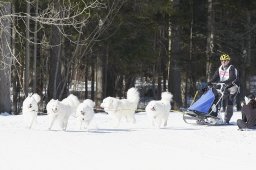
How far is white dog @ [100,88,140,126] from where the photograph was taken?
43.1 feet

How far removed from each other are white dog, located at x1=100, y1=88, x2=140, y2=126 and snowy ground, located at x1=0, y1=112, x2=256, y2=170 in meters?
0.35

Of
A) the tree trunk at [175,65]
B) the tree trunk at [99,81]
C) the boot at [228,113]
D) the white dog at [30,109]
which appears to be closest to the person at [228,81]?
the boot at [228,113]

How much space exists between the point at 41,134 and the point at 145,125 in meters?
3.46

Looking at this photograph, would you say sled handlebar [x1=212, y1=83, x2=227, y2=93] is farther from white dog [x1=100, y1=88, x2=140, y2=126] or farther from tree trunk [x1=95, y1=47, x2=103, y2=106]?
tree trunk [x1=95, y1=47, x2=103, y2=106]

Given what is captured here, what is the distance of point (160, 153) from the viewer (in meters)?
8.90

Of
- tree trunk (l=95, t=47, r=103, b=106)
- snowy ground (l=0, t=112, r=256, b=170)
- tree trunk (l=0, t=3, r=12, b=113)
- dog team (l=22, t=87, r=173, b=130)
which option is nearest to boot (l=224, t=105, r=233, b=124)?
snowy ground (l=0, t=112, r=256, b=170)

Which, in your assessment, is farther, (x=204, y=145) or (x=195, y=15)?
(x=195, y=15)

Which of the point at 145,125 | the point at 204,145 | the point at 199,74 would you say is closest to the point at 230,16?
the point at 199,74

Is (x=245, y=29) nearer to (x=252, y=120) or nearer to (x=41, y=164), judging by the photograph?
(x=252, y=120)

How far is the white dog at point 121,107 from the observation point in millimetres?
13141

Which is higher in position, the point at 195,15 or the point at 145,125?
the point at 195,15

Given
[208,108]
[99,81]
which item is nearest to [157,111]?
[208,108]

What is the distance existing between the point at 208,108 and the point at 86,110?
328 centimetres

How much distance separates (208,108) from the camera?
13.4 meters
